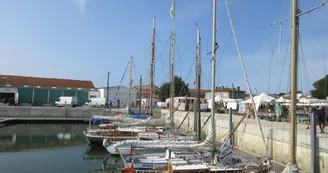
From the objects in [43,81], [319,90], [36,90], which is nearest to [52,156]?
[36,90]

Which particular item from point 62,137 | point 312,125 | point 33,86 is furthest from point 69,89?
point 312,125

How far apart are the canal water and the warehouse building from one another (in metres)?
27.3

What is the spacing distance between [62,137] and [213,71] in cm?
2542

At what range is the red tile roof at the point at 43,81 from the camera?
64.2 m

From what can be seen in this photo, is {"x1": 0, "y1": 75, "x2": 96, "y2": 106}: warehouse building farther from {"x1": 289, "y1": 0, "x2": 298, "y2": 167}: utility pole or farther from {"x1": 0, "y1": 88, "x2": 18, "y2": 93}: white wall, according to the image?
{"x1": 289, "y1": 0, "x2": 298, "y2": 167}: utility pole

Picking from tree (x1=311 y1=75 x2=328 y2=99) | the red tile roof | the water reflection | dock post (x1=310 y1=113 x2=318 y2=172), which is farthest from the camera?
tree (x1=311 y1=75 x2=328 y2=99)

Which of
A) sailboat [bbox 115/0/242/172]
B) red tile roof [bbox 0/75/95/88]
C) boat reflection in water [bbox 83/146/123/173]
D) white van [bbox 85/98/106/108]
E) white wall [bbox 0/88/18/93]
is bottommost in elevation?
boat reflection in water [bbox 83/146/123/173]

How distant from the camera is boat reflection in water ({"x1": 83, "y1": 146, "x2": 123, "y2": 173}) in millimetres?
18419

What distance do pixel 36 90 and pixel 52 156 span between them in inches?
1646

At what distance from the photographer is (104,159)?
69.7 ft

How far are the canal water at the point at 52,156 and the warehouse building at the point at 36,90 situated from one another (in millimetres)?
27302

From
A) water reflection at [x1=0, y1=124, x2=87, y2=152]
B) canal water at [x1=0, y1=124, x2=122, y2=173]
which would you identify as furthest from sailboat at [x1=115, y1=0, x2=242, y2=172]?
water reflection at [x1=0, y1=124, x2=87, y2=152]

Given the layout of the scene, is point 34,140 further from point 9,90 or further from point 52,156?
point 9,90

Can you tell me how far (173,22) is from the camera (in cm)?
2562
